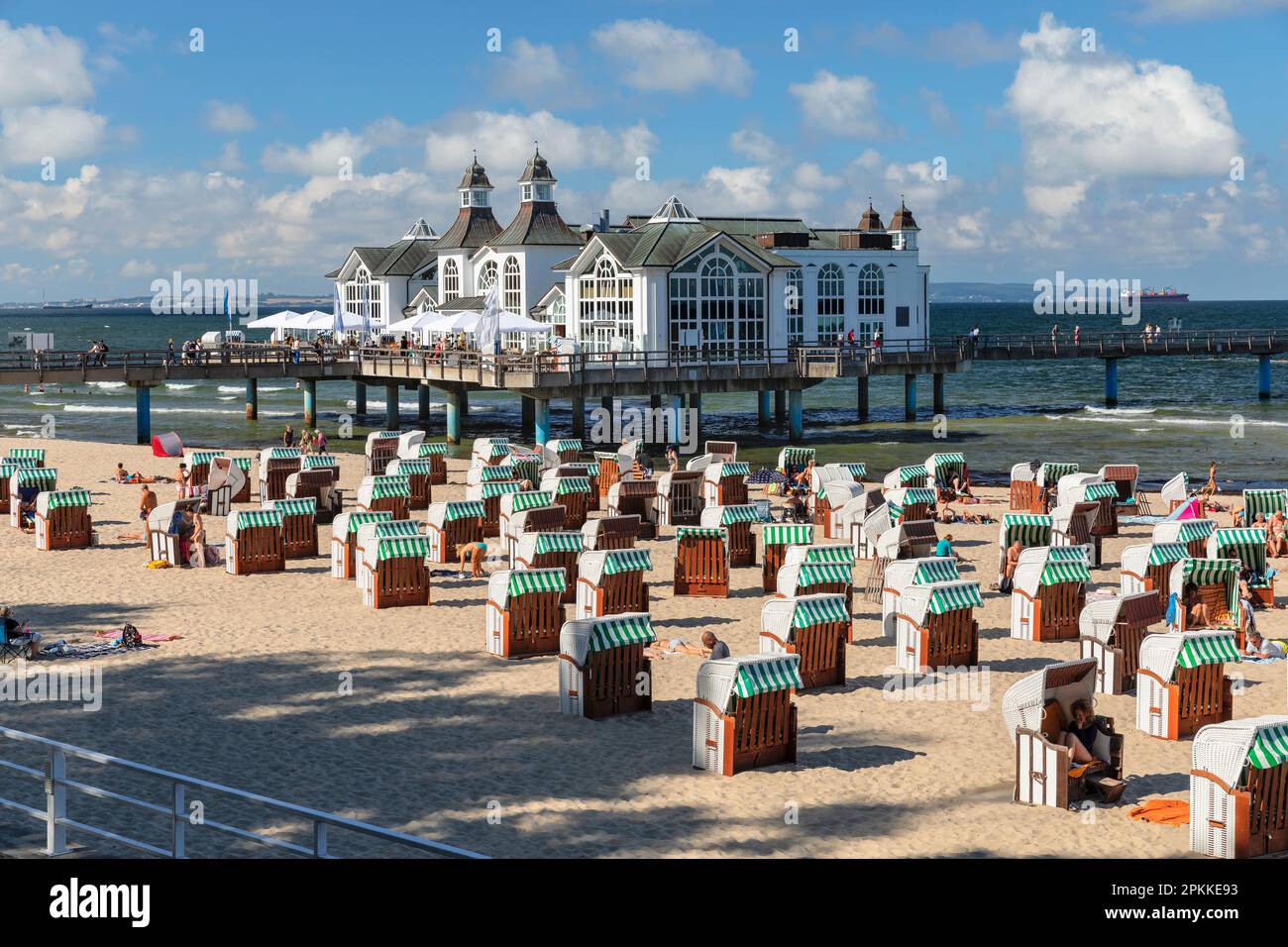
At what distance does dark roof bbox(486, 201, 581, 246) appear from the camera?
191ft

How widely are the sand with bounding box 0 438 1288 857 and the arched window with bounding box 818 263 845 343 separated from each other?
118 ft

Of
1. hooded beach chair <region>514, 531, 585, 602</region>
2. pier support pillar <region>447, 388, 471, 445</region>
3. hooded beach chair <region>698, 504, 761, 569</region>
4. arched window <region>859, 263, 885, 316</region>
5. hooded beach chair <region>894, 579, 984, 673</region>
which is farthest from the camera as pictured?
arched window <region>859, 263, 885, 316</region>

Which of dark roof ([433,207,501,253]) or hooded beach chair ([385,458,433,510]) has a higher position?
dark roof ([433,207,501,253])

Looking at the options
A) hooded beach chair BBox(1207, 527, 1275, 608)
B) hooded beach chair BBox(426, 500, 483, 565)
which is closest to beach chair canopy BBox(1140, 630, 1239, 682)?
hooded beach chair BBox(1207, 527, 1275, 608)

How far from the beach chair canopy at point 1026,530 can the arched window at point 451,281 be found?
4167 centimetres

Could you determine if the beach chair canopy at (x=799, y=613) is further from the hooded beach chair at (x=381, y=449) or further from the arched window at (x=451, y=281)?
the arched window at (x=451, y=281)

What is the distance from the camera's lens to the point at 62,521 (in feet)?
89.1

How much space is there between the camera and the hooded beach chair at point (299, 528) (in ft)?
84.8

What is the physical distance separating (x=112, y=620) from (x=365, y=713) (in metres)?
6.31

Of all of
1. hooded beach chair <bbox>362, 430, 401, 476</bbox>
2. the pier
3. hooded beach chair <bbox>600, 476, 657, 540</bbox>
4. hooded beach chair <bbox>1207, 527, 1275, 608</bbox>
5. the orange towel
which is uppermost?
the pier

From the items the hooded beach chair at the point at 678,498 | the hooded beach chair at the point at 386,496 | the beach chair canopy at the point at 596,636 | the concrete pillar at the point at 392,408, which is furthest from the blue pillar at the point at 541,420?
the beach chair canopy at the point at 596,636

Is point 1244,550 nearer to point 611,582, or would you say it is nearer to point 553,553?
point 611,582

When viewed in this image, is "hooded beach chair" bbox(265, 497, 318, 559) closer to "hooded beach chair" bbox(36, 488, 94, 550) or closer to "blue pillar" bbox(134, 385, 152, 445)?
"hooded beach chair" bbox(36, 488, 94, 550)

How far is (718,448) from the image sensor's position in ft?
137
